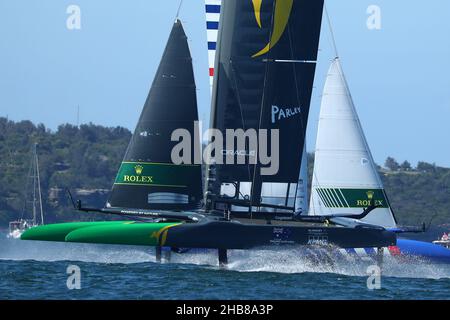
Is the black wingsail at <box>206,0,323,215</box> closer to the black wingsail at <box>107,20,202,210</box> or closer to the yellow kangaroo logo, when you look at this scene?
the yellow kangaroo logo

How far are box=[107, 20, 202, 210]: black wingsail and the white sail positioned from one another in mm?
4184

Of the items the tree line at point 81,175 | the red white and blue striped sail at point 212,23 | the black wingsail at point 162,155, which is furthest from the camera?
the tree line at point 81,175

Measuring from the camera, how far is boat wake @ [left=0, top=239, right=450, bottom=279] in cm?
2469

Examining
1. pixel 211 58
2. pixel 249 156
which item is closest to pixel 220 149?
pixel 249 156

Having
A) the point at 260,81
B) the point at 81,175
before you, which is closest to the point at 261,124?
the point at 260,81

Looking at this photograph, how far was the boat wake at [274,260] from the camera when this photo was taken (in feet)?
81.0

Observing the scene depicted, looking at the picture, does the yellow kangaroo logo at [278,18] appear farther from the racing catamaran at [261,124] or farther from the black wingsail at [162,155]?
the black wingsail at [162,155]

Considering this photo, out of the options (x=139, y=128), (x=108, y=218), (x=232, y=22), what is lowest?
(x=108, y=218)

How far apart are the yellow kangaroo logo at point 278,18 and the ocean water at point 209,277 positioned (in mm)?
3926

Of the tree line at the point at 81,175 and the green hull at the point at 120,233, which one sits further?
the tree line at the point at 81,175

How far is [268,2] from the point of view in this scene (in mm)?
25672

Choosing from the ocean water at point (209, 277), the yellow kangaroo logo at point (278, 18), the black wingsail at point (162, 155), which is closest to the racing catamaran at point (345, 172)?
the ocean water at point (209, 277)
